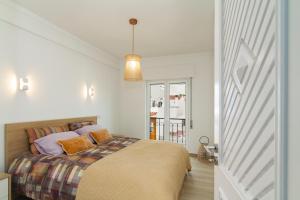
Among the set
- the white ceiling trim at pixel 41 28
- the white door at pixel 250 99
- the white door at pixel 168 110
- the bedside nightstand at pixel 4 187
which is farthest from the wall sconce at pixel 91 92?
the white door at pixel 250 99

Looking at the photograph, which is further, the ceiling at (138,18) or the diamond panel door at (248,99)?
the ceiling at (138,18)

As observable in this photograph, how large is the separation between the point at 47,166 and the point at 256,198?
2.26 metres

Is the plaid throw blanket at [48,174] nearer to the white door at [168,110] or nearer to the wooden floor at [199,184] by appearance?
the wooden floor at [199,184]

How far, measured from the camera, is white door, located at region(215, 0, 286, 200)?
0.47 metres

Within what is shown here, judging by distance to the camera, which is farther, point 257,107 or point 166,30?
point 166,30

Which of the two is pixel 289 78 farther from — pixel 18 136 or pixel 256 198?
pixel 18 136

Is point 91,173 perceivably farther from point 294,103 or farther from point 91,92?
point 91,92

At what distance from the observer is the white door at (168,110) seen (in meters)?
4.77

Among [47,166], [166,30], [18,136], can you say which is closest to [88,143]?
[47,166]

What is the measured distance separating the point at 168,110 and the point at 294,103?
4.52 m

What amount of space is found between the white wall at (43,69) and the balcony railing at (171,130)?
1.53 m

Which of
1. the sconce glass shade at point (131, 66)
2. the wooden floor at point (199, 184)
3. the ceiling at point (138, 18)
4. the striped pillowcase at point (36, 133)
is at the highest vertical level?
the ceiling at point (138, 18)

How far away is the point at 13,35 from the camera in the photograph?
97.3 inches

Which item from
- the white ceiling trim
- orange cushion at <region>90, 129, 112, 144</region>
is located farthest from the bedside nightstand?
the white ceiling trim
